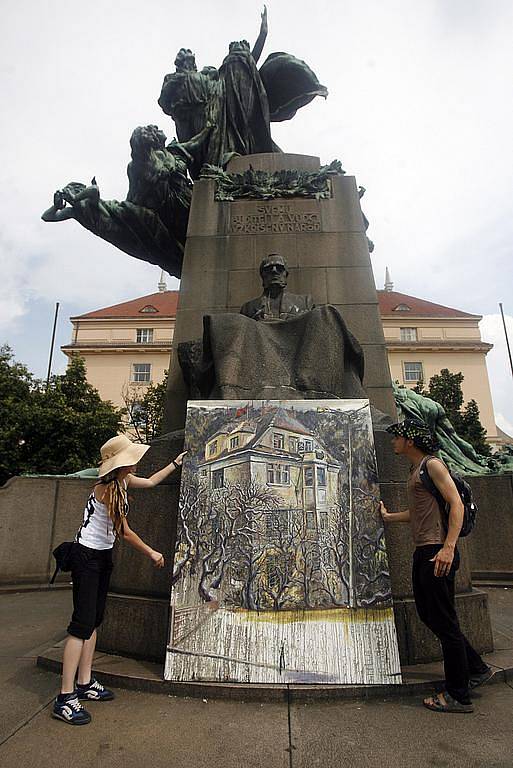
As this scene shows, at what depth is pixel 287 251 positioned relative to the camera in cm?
805

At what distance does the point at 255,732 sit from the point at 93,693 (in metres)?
1.12

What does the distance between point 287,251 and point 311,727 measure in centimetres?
642

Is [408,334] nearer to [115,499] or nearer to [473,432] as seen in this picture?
[473,432]

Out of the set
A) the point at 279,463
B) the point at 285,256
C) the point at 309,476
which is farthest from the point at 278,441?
the point at 285,256

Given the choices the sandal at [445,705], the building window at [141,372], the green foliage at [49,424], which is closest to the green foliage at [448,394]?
the green foliage at [49,424]

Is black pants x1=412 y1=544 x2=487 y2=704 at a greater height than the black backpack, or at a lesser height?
lesser

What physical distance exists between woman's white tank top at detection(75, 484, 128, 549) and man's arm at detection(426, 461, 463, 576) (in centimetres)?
206

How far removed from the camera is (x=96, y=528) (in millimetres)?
3449

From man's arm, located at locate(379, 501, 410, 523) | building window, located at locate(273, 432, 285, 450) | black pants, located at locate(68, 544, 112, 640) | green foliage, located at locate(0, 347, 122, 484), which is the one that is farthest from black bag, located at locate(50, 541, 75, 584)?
green foliage, located at locate(0, 347, 122, 484)

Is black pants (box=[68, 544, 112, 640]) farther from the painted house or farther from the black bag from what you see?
the painted house

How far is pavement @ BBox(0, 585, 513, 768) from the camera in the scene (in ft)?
8.54

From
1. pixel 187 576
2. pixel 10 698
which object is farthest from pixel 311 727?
pixel 10 698

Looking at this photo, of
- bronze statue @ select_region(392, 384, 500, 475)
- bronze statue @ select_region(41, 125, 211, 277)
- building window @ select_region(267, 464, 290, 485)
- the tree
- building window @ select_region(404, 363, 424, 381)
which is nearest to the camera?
building window @ select_region(267, 464, 290, 485)

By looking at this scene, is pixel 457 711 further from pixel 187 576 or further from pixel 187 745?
pixel 187 576
